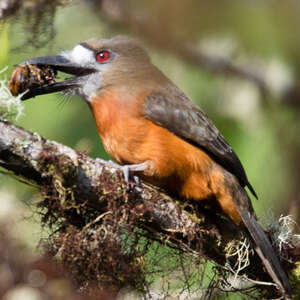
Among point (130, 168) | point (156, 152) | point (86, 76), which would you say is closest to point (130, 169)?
point (130, 168)

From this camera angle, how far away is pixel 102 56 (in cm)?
431

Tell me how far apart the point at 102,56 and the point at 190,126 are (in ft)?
2.92

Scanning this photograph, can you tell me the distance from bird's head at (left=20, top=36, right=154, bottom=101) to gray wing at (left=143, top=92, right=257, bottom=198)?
319mm

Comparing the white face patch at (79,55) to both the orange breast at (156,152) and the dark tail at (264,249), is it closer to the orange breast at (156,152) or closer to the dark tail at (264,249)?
the orange breast at (156,152)

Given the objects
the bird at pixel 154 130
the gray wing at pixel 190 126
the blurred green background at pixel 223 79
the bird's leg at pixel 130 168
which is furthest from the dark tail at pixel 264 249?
the bird's leg at pixel 130 168

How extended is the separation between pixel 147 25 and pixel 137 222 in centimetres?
145

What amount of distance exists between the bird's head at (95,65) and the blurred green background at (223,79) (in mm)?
99

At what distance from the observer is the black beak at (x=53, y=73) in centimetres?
391

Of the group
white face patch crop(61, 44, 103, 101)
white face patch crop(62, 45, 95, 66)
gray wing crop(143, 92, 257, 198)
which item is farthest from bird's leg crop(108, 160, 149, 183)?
white face patch crop(62, 45, 95, 66)

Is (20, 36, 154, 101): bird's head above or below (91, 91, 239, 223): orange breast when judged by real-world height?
above

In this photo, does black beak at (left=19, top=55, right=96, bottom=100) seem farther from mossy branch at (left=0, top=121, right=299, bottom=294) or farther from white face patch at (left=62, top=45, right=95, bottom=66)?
mossy branch at (left=0, top=121, right=299, bottom=294)

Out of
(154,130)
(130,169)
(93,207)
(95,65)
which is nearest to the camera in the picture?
(93,207)

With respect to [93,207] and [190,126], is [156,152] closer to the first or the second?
[190,126]

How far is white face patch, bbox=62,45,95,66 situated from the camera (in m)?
4.16
